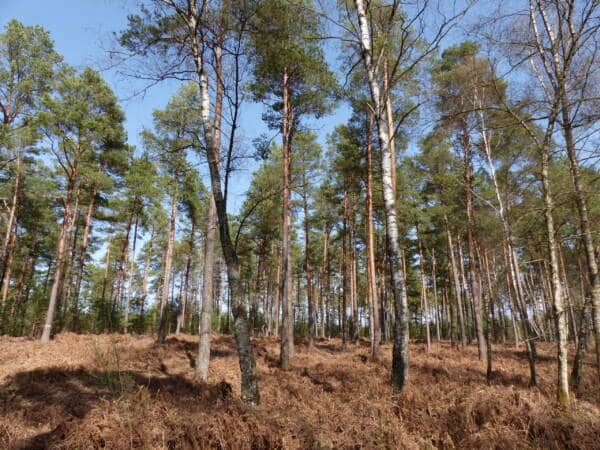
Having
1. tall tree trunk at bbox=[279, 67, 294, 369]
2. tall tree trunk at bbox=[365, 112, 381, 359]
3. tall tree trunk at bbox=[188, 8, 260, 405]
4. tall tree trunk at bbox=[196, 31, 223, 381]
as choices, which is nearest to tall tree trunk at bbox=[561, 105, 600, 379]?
tall tree trunk at bbox=[188, 8, 260, 405]

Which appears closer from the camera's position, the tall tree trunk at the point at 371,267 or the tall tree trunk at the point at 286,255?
the tall tree trunk at the point at 286,255

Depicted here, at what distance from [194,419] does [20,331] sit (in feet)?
95.0

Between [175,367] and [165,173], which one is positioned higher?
[165,173]

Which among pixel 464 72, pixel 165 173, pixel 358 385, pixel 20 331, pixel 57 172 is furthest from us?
pixel 20 331

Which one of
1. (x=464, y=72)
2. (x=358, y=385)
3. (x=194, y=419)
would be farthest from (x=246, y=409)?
(x=464, y=72)

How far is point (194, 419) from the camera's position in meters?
4.10

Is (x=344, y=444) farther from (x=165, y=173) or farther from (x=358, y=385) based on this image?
(x=165, y=173)

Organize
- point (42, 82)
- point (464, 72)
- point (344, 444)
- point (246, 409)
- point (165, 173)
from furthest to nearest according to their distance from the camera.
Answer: point (165, 173), point (42, 82), point (464, 72), point (246, 409), point (344, 444)

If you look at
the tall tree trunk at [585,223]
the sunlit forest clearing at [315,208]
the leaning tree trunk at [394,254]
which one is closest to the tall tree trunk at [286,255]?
the sunlit forest clearing at [315,208]

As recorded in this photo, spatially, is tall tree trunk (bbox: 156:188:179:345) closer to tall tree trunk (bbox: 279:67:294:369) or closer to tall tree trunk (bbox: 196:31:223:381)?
tall tree trunk (bbox: 196:31:223:381)

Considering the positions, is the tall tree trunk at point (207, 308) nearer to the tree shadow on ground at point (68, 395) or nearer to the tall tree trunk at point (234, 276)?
the tree shadow on ground at point (68, 395)

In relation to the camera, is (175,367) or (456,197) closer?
(175,367)

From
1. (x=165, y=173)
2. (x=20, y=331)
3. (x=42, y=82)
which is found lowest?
(x=20, y=331)

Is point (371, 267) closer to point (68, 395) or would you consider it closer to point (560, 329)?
point (560, 329)
